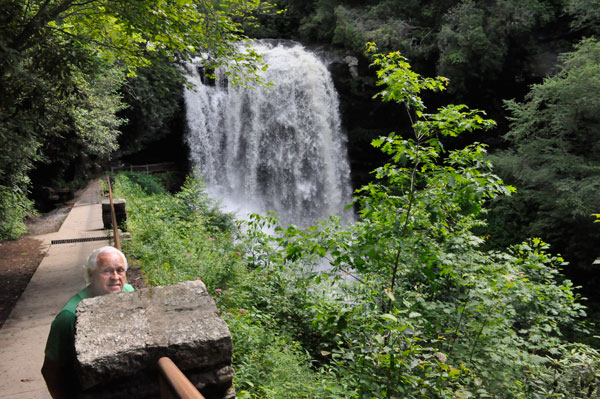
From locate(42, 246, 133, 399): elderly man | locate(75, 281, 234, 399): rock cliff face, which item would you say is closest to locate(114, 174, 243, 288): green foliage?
locate(42, 246, 133, 399): elderly man

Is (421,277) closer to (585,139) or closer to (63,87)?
(63,87)

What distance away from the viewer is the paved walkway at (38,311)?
13.5ft

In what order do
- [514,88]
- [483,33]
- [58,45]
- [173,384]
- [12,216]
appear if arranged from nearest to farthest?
1. [173,384]
2. [58,45]
3. [12,216]
4. [483,33]
5. [514,88]

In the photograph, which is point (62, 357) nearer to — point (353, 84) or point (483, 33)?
point (483, 33)

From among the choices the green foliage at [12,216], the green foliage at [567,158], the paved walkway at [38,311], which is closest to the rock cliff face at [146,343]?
the paved walkway at [38,311]

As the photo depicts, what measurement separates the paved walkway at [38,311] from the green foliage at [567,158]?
1264 centimetres

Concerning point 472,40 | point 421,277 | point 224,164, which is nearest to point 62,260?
point 421,277

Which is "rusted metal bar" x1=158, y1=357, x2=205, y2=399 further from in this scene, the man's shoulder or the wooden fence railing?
the wooden fence railing

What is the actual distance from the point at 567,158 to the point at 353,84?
10.3m

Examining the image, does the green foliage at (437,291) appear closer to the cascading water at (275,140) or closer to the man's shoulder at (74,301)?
the man's shoulder at (74,301)

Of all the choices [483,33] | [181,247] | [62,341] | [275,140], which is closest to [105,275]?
[62,341]

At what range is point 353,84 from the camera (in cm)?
2047

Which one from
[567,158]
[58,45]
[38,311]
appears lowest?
[38,311]

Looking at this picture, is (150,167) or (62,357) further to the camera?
(150,167)
